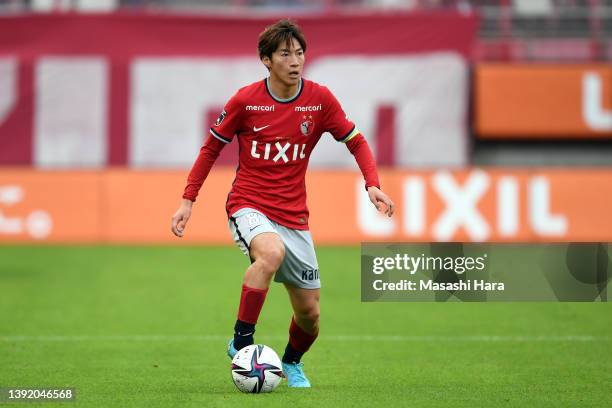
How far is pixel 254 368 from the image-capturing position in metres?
6.65

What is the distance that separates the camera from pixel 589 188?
18.3 metres

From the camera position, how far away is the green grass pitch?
22.4ft

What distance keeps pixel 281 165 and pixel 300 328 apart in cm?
105

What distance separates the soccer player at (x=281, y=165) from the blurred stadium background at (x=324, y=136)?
17.2ft

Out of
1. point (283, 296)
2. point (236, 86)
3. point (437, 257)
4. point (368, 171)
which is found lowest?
point (283, 296)

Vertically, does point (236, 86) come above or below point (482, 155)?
above

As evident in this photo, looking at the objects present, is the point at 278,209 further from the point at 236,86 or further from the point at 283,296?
the point at 236,86

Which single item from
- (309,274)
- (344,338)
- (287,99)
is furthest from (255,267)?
(344,338)

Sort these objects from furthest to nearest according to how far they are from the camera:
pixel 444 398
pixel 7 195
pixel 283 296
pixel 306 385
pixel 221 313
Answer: pixel 7 195 → pixel 283 296 → pixel 221 313 → pixel 306 385 → pixel 444 398

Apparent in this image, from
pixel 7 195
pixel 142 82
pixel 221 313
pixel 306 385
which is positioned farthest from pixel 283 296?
pixel 142 82

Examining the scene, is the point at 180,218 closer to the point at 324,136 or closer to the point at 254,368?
the point at 254,368

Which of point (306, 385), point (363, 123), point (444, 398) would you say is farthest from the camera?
point (363, 123)

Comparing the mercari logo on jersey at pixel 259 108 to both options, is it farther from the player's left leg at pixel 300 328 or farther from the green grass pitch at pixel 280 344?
the green grass pitch at pixel 280 344

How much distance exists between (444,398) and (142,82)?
47.2ft
